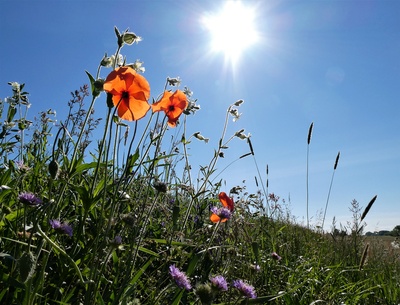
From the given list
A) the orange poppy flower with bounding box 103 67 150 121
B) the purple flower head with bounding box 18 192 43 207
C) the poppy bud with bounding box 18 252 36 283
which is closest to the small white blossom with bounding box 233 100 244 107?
the orange poppy flower with bounding box 103 67 150 121

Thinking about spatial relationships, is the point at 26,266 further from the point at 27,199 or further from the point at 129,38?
the point at 129,38

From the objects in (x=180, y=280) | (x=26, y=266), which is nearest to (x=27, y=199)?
(x=26, y=266)

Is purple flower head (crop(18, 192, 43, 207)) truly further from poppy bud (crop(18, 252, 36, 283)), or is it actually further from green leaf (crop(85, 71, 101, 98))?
green leaf (crop(85, 71, 101, 98))

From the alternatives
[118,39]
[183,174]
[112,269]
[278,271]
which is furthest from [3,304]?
[183,174]

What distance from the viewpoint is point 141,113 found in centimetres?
160

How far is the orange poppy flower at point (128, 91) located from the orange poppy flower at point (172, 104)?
0.19m

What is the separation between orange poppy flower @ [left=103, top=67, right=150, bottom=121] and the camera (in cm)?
134

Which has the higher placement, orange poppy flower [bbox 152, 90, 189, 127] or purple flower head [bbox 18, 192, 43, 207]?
orange poppy flower [bbox 152, 90, 189, 127]

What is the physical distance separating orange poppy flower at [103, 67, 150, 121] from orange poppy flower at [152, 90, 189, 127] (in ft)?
0.62

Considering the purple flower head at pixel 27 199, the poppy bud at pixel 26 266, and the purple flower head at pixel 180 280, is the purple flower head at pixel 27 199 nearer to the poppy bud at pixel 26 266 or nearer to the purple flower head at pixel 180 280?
the poppy bud at pixel 26 266

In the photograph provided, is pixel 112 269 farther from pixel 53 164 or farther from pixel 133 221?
pixel 53 164

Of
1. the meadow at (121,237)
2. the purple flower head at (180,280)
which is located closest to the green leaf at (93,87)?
the meadow at (121,237)

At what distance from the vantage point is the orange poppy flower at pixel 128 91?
1345mm

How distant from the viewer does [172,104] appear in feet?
5.94
